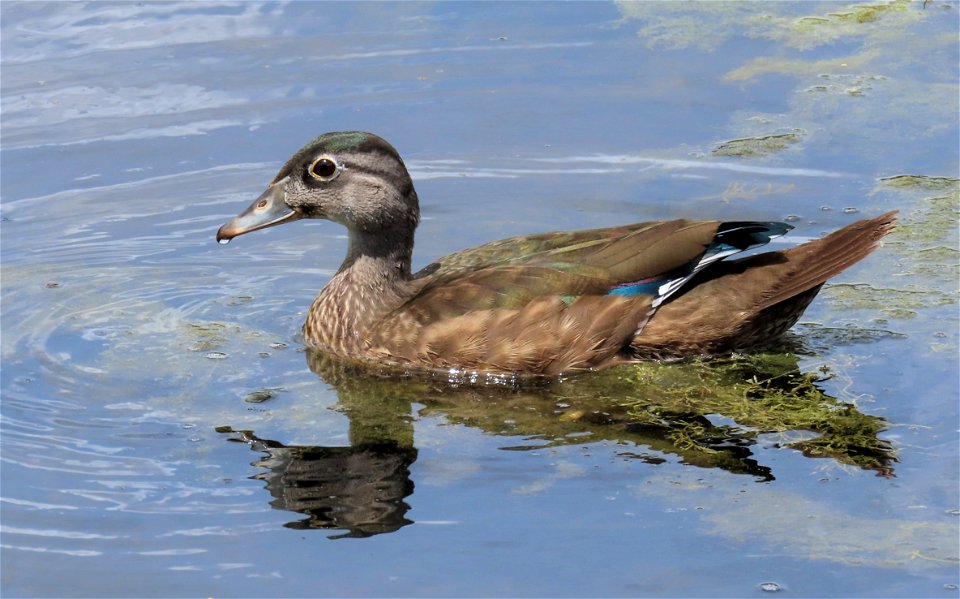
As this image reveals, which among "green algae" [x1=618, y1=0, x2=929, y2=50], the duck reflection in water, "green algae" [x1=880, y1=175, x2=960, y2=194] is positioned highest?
"green algae" [x1=618, y1=0, x2=929, y2=50]

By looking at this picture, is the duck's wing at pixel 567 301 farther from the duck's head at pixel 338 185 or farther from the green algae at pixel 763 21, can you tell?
the green algae at pixel 763 21

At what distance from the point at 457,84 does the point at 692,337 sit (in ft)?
15.5

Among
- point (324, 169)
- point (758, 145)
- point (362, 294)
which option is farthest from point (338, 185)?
point (758, 145)

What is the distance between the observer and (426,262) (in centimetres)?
1040

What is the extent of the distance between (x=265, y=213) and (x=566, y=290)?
6.36 ft

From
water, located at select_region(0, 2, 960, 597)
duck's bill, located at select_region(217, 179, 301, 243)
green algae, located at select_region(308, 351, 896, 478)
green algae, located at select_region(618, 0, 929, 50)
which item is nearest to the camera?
water, located at select_region(0, 2, 960, 597)

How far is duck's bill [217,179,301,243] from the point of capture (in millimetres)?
9062

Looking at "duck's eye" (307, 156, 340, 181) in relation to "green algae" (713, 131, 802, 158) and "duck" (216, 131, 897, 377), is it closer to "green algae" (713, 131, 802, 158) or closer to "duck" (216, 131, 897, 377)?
"duck" (216, 131, 897, 377)

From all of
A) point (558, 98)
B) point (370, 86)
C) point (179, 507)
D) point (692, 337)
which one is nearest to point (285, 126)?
point (370, 86)

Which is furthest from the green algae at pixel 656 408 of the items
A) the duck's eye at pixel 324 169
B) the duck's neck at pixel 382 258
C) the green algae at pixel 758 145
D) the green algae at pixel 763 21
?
the green algae at pixel 763 21

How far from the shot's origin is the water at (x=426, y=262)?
6.81 m

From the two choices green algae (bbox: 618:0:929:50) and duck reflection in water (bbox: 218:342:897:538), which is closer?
duck reflection in water (bbox: 218:342:897:538)

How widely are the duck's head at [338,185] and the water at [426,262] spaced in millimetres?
835

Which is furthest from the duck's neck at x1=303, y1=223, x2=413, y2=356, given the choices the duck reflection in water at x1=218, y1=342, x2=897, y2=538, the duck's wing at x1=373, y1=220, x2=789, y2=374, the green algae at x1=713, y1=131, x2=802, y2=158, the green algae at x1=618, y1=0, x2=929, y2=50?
the green algae at x1=618, y1=0, x2=929, y2=50
